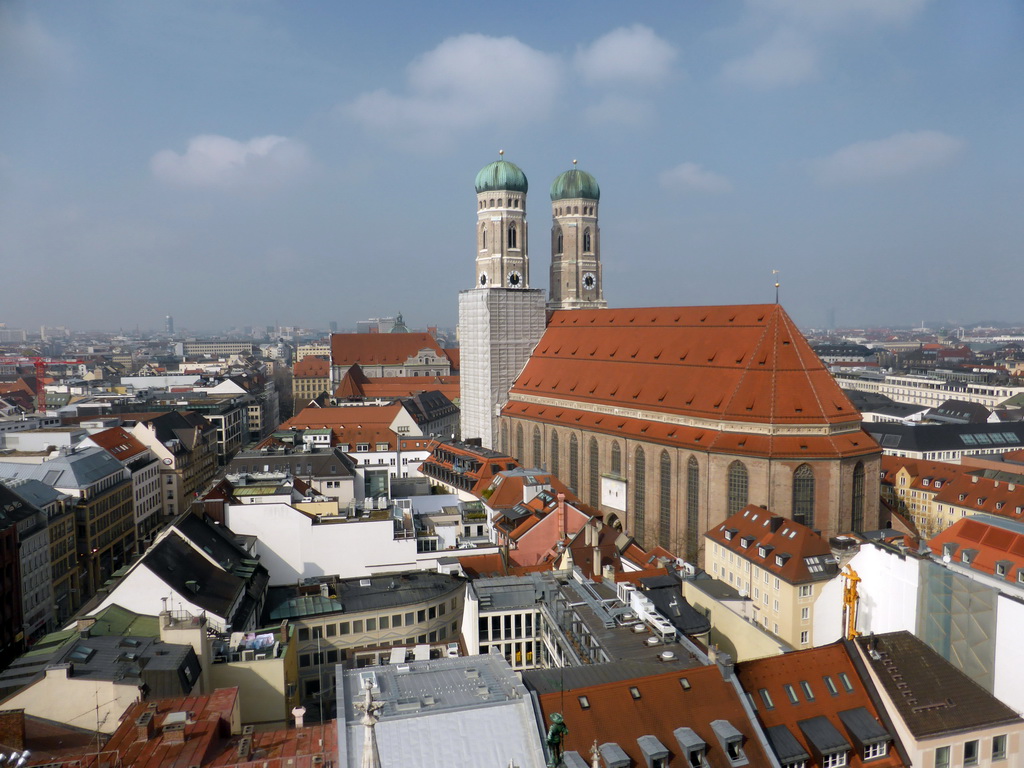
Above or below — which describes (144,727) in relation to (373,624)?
above

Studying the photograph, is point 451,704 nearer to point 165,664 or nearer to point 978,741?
point 165,664

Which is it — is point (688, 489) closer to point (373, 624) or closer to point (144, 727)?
point (373, 624)

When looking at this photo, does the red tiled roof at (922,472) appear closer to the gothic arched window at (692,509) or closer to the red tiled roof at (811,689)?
the gothic arched window at (692,509)

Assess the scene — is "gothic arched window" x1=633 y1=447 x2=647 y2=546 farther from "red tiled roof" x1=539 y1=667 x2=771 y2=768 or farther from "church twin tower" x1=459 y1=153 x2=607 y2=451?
"red tiled roof" x1=539 y1=667 x2=771 y2=768

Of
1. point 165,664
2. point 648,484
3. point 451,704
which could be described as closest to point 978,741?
point 451,704

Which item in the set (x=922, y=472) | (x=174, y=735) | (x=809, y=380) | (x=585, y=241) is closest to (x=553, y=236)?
(x=585, y=241)
